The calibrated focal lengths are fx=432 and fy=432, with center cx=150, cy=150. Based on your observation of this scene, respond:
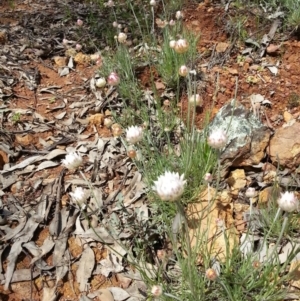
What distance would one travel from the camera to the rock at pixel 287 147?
2.45 m

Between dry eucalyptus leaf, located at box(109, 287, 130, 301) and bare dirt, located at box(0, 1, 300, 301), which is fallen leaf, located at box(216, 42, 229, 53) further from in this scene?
dry eucalyptus leaf, located at box(109, 287, 130, 301)

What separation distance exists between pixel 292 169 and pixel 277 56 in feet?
4.32

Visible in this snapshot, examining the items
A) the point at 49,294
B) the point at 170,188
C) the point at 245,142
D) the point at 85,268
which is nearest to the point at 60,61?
the point at 245,142

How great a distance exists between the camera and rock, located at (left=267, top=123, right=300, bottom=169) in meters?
2.45

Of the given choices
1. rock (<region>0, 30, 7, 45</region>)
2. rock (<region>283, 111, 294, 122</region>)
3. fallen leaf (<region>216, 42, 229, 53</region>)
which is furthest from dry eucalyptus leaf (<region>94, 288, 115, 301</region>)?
rock (<region>0, 30, 7, 45</region>)

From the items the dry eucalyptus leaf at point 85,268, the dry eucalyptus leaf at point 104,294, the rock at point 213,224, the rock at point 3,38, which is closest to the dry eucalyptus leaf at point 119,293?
the dry eucalyptus leaf at point 104,294

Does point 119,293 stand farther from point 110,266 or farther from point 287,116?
point 287,116

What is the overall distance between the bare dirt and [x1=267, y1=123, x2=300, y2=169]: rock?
0.39 metres

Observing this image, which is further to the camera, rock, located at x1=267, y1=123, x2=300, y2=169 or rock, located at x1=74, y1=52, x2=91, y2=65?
rock, located at x1=74, y1=52, x2=91, y2=65

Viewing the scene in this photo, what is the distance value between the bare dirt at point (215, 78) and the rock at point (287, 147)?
0.39 meters

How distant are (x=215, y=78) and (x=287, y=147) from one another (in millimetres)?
1036

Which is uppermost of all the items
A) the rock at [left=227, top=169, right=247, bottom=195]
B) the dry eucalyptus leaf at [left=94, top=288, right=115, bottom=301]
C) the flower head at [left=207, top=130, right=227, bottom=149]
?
the flower head at [left=207, top=130, right=227, bottom=149]

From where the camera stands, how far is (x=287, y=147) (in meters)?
2.47

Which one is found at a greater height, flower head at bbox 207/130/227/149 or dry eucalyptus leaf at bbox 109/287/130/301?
flower head at bbox 207/130/227/149
